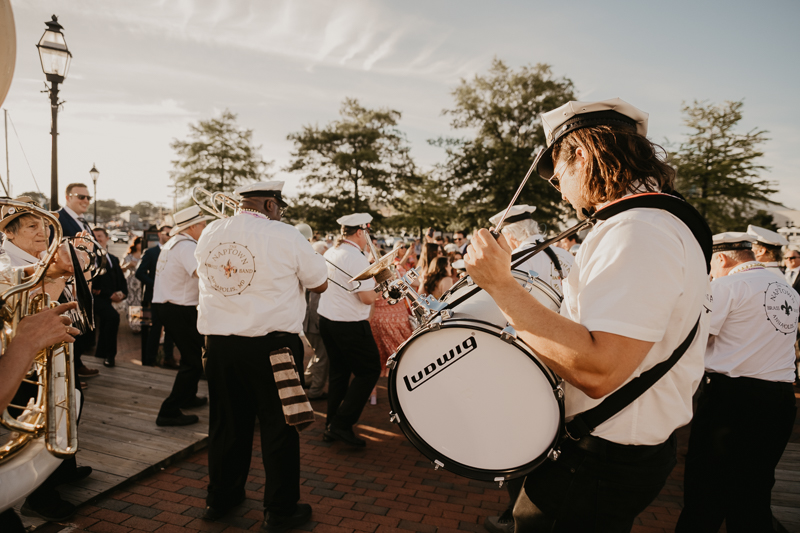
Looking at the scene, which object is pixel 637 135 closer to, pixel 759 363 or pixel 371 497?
pixel 759 363

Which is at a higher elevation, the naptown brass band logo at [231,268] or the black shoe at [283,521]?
the naptown brass band logo at [231,268]

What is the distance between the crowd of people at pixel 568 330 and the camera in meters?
1.24

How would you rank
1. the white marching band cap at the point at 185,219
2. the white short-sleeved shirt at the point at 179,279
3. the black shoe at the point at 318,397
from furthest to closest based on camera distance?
→ the black shoe at the point at 318,397
the white marching band cap at the point at 185,219
the white short-sleeved shirt at the point at 179,279

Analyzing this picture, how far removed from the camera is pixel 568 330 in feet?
3.98

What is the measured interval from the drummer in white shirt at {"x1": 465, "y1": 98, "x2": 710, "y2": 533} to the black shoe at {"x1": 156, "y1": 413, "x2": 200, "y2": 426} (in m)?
3.83

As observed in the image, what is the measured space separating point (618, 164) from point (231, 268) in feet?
7.82

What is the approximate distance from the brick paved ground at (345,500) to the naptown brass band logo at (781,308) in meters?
1.59

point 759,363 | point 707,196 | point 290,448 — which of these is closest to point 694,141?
point 707,196

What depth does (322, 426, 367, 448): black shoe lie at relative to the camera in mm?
4387

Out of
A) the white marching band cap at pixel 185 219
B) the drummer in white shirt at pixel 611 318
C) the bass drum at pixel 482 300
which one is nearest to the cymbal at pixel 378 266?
the bass drum at pixel 482 300

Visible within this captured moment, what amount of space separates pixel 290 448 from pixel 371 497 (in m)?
A: 0.92

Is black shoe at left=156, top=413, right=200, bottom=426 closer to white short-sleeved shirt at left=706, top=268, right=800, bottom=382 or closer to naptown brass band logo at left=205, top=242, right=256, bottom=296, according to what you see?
naptown brass band logo at left=205, top=242, right=256, bottom=296

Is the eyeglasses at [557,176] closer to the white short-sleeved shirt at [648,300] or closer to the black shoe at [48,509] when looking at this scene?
the white short-sleeved shirt at [648,300]

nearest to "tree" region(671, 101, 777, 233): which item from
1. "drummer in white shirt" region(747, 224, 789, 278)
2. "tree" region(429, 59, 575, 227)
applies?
"tree" region(429, 59, 575, 227)
